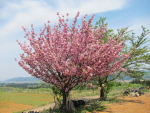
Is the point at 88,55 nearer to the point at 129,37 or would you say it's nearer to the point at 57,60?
the point at 57,60

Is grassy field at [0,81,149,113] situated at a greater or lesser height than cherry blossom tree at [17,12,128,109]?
lesser

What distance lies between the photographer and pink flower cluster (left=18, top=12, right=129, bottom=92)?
10.7 meters

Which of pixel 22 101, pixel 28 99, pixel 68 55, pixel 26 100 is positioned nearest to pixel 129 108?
pixel 68 55

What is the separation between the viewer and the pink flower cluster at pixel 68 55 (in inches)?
423

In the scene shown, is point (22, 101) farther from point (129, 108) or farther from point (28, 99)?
point (129, 108)

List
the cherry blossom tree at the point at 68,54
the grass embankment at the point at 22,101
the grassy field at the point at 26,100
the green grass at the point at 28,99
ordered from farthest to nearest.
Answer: the green grass at the point at 28,99
the grass embankment at the point at 22,101
the grassy field at the point at 26,100
the cherry blossom tree at the point at 68,54

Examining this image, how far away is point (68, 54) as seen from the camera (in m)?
11.3

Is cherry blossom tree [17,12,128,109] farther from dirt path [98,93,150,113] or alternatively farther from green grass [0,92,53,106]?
green grass [0,92,53,106]

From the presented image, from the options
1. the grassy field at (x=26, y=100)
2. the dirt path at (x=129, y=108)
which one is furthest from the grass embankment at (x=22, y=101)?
the dirt path at (x=129, y=108)

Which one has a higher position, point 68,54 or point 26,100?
point 68,54

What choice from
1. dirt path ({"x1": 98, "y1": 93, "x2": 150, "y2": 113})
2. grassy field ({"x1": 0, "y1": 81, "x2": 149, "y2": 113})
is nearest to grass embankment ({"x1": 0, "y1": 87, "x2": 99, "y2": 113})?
grassy field ({"x1": 0, "y1": 81, "x2": 149, "y2": 113})

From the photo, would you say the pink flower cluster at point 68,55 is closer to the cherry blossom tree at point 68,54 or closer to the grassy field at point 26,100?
the cherry blossom tree at point 68,54

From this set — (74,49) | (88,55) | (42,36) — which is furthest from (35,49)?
(88,55)

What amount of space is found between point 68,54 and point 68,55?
0.12 meters
